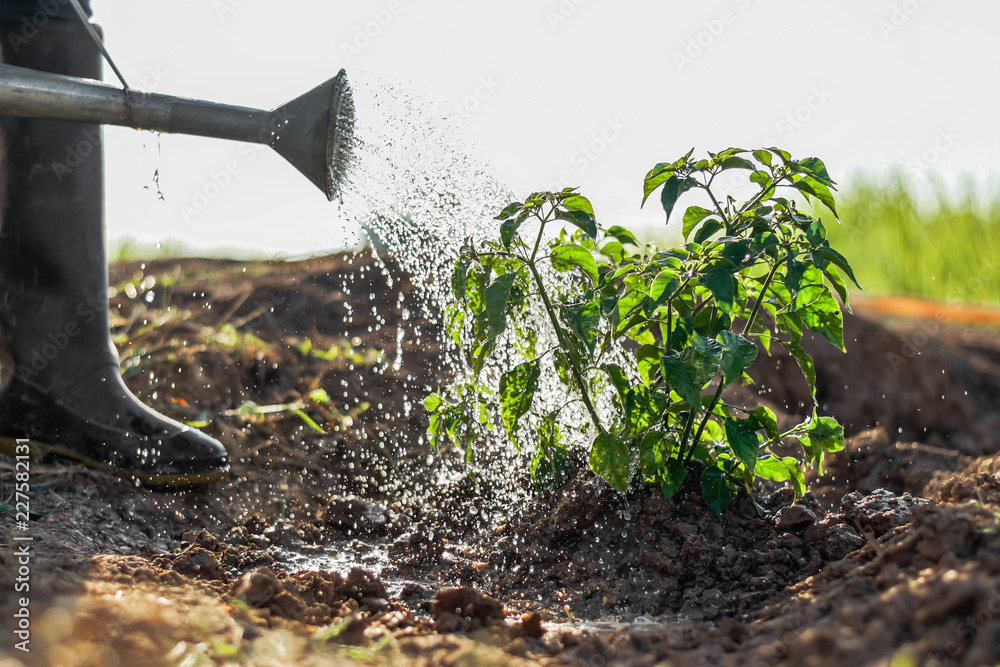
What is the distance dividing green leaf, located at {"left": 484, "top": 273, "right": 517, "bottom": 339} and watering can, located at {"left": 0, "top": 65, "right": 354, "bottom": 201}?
695 millimetres

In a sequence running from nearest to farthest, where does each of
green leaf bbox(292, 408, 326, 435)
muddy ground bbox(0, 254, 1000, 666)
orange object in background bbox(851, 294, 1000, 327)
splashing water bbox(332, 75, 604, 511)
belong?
muddy ground bbox(0, 254, 1000, 666), splashing water bbox(332, 75, 604, 511), green leaf bbox(292, 408, 326, 435), orange object in background bbox(851, 294, 1000, 327)

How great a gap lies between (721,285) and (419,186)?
3.40ft

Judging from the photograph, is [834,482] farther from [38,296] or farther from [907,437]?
[38,296]

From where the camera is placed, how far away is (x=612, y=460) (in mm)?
1756

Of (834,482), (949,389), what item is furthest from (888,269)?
(834,482)

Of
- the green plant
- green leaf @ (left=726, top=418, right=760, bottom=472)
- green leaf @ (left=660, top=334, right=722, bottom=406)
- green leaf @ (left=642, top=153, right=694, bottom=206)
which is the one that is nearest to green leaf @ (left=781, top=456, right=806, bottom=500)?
the green plant

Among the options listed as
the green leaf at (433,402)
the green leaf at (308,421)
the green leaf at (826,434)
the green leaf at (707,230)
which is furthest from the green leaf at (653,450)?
the green leaf at (308,421)

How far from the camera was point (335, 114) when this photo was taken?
2059mm

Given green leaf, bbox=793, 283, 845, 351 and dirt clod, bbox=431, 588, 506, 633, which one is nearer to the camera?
dirt clod, bbox=431, 588, 506, 633

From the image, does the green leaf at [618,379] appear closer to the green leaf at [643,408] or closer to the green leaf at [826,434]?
the green leaf at [643,408]

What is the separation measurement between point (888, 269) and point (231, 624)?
7.79m

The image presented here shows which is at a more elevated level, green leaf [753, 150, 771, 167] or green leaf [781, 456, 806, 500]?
green leaf [753, 150, 771, 167]

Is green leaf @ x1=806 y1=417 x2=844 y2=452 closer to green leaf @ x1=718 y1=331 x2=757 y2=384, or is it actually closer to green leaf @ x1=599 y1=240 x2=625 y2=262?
green leaf @ x1=718 y1=331 x2=757 y2=384

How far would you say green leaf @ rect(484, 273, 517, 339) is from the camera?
5.54ft
